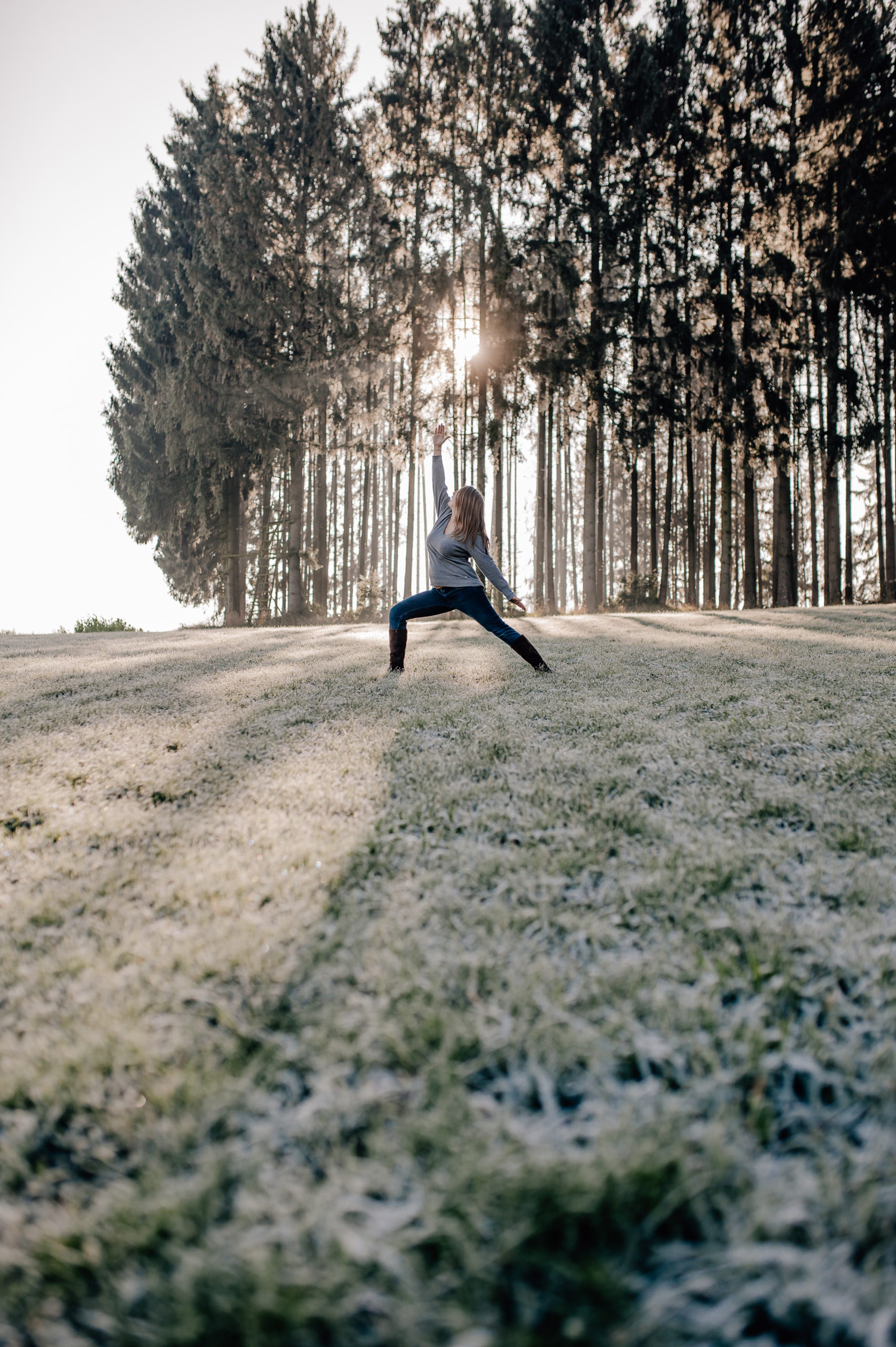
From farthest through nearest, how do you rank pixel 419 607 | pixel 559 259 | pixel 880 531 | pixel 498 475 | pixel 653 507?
pixel 653 507 → pixel 880 531 → pixel 498 475 → pixel 559 259 → pixel 419 607

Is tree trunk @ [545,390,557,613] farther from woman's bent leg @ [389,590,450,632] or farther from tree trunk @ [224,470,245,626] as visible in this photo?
woman's bent leg @ [389,590,450,632]

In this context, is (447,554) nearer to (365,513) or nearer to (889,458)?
(889,458)

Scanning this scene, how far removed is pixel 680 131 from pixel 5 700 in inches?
877

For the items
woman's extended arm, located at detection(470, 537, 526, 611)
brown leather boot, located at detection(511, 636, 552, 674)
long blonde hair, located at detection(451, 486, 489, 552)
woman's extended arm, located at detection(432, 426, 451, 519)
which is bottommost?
brown leather boot, located at detection(511, 636, 552, 674)

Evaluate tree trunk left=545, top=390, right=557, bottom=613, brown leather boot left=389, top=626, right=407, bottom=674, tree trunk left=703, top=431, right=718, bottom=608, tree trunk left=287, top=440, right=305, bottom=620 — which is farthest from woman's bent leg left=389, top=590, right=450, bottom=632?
tree trunk left=703, top=431, right=718, bottom=608

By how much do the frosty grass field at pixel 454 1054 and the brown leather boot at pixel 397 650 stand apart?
2.71m

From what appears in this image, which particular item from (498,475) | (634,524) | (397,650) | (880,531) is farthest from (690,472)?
(397,650)

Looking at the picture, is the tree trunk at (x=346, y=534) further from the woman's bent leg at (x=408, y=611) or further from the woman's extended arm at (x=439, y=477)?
the woman's extended arm at (x=439, y=477)

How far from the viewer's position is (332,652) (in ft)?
26.9

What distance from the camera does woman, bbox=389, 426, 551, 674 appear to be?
217 inches

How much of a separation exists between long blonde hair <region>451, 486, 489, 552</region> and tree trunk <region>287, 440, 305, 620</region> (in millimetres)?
13982

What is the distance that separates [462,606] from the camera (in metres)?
5.65

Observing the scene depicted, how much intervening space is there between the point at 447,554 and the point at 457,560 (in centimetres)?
11

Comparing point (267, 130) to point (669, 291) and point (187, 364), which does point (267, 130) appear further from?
point (669, 291)
